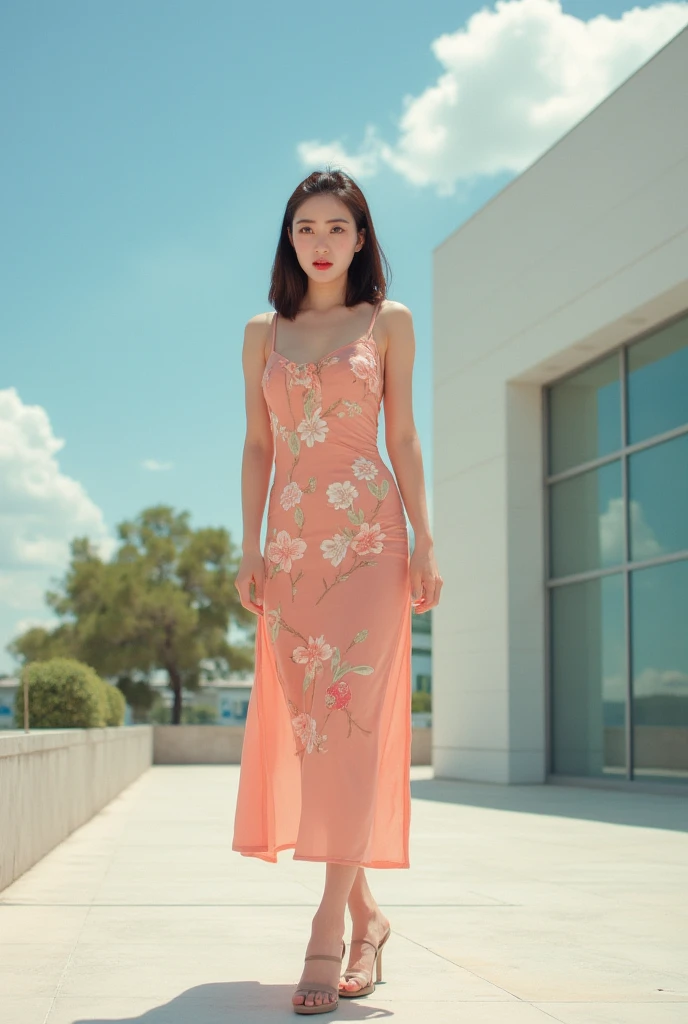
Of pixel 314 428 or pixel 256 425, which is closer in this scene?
pixel 314 428

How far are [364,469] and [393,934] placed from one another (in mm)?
1386

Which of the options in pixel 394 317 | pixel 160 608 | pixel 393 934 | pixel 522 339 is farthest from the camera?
pixel 160 608

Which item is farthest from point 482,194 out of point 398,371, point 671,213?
point 398,371

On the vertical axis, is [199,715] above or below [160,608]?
below

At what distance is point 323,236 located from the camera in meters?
2.89

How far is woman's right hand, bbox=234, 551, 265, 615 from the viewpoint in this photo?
2.82 m

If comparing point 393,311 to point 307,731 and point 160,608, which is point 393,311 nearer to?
point 307,731

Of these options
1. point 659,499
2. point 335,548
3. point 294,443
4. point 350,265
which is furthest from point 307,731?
point 659,499

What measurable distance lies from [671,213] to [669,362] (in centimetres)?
133

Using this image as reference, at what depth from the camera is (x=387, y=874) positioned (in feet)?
15.9

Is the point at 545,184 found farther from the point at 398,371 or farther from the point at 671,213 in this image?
the point at 398,371

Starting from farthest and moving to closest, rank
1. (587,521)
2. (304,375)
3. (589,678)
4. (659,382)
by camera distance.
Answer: (587,521) < (589,678) < (659,382) < (304,375)

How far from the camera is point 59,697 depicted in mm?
7996

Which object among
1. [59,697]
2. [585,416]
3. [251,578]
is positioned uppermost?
[585,416]
